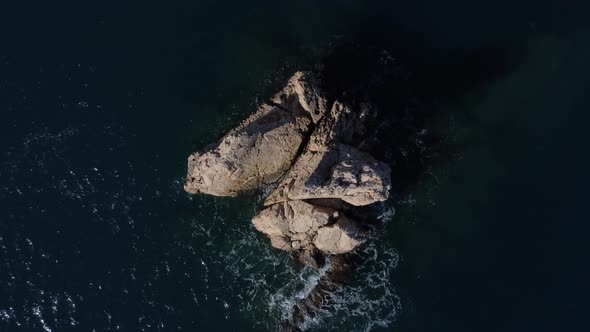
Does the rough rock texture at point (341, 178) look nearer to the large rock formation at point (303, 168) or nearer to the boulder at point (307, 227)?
the large rock formation at point (303, 168)

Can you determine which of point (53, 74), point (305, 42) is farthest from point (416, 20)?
point (53, 74)

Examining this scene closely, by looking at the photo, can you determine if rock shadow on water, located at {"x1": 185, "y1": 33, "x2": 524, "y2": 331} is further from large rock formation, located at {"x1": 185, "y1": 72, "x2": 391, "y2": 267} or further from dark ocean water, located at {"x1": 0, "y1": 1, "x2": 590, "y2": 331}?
dark ocean water, located at {"x1": 0, "y1": 1, "x2": 590, "y2": 331}

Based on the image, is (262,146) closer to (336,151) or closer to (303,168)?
(303,168)

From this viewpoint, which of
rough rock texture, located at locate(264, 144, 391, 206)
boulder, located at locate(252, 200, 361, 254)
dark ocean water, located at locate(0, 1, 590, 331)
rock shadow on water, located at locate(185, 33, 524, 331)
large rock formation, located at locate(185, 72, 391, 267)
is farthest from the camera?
dark ocean water, located at locate(0, 1, 590, 331)

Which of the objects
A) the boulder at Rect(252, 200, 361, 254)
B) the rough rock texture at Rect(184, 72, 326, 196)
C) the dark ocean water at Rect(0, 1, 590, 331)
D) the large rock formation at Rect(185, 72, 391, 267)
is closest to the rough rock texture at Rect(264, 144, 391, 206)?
the large rock formation at Rect(185, 72, 391, 267)

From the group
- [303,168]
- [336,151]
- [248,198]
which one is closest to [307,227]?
[303,168]

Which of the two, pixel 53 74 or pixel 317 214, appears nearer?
pixel 317 214

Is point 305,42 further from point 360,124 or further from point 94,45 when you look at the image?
point 94,45
